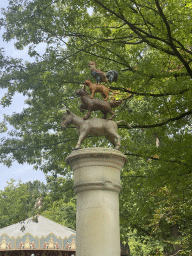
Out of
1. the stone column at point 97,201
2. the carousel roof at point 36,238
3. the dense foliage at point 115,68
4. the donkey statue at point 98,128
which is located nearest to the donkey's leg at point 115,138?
the donkey statue at point 98,128

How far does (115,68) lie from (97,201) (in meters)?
6.91

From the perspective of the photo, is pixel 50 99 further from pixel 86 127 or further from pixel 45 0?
pixel 86 127

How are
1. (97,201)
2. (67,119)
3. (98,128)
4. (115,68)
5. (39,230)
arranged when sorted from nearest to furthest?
(97,201), (98,128), (67,119), (115,68), (39,230)

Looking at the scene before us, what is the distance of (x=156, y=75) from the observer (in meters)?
8.31

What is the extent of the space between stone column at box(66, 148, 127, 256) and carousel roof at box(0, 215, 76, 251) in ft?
32.9

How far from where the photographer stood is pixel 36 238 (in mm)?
13883

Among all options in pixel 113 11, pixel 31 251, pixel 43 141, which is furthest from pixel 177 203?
pixel 113 11

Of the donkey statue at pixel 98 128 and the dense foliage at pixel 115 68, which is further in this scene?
the dense foliage at pixel 115 68

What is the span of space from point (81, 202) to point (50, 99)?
6.88 meters

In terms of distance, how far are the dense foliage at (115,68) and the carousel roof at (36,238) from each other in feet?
9.70

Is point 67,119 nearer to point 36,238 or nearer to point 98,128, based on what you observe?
point 98,128

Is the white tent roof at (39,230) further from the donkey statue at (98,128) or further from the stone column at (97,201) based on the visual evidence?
the stone column at (97,201)

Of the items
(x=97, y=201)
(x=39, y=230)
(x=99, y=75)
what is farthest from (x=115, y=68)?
(x=39, y=230)

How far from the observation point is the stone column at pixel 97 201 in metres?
4.32
